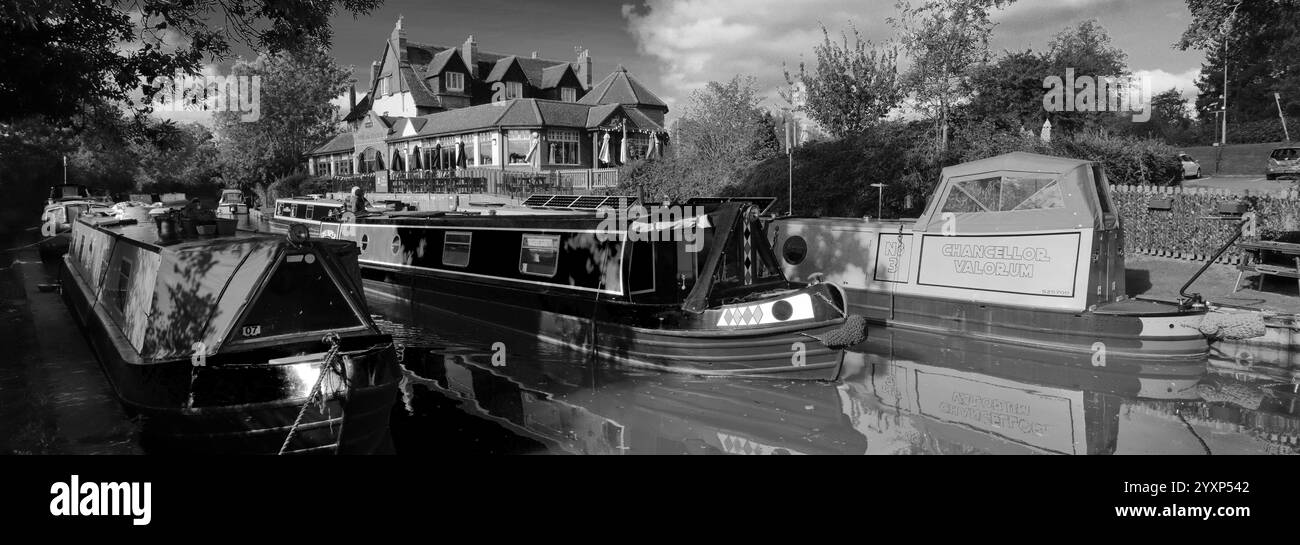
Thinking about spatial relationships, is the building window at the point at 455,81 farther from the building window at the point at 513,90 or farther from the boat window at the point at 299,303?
the boat window at the point at 299,303

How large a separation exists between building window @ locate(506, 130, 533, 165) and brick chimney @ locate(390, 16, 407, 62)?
56.3ft

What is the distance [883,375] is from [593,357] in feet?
12.9

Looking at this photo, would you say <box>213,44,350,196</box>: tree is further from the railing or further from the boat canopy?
the boat canopy

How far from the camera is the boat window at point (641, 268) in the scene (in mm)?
10500

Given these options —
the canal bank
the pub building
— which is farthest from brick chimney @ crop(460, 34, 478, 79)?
the canal bank

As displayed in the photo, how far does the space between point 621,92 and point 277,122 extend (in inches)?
947

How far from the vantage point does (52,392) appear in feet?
29.7

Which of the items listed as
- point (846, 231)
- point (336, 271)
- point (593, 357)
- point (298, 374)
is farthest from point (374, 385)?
point (846, 231)

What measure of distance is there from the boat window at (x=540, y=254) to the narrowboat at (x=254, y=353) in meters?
4.33

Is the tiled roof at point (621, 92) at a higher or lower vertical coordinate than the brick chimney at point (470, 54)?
lower

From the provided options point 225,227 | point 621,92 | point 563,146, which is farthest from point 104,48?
point 621,92

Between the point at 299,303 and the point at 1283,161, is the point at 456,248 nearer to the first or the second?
the point at 299,303

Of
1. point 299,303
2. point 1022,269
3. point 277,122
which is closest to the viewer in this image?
point 299,303

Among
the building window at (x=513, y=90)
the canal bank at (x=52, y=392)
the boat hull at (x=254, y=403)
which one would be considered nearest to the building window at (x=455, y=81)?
the building window at (x=513, y=90)
